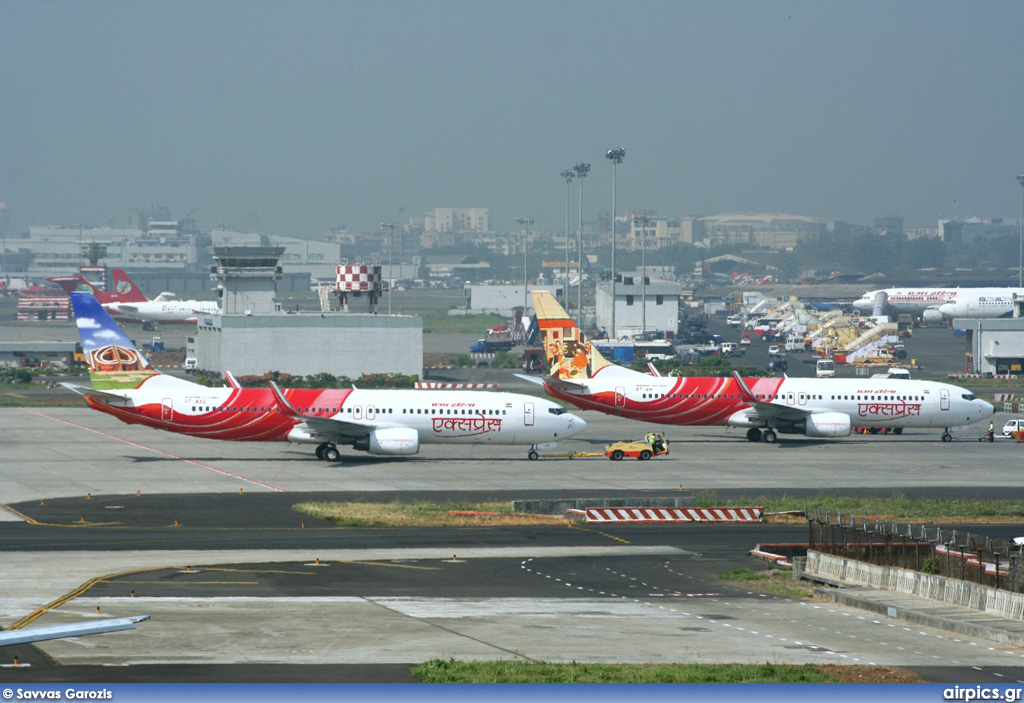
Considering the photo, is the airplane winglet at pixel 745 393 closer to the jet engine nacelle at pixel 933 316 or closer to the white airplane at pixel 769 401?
the white airplane at pixel 769 401

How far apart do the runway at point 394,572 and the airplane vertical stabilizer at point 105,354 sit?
4.37m

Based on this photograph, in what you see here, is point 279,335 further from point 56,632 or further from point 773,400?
point 56,632

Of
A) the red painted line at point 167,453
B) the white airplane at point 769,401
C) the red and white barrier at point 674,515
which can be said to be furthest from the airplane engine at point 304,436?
the red and white barrier at point 674,515

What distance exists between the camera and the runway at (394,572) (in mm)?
24828

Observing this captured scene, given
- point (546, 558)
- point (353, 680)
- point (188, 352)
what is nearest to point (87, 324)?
point (546, 558)

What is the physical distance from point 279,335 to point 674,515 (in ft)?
246

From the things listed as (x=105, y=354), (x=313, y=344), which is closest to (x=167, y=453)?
(x=105, y=354)

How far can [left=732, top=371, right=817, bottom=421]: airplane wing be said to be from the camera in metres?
74.4

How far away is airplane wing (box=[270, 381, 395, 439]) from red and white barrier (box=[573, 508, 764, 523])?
20.3 meters

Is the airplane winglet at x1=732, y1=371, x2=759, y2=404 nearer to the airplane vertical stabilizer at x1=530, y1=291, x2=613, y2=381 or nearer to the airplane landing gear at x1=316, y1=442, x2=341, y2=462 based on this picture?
the airplane vertical stabilizer at x1=530, y1=291, x2=613, y2=381

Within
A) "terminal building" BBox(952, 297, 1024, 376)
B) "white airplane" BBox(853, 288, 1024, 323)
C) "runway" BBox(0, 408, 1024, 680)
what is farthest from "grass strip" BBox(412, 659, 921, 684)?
"white airplane" BBox(853, 288, 1024, 323)

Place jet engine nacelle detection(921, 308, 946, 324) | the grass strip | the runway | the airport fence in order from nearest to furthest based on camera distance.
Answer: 1. the grass strip
2. the runway
3. the airport fence
4. jet engine nacelle detection(921, 308, 946, 324)

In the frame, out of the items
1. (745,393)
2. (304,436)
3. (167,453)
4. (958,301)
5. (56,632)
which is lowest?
(167,453)

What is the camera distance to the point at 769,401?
2958 inches
